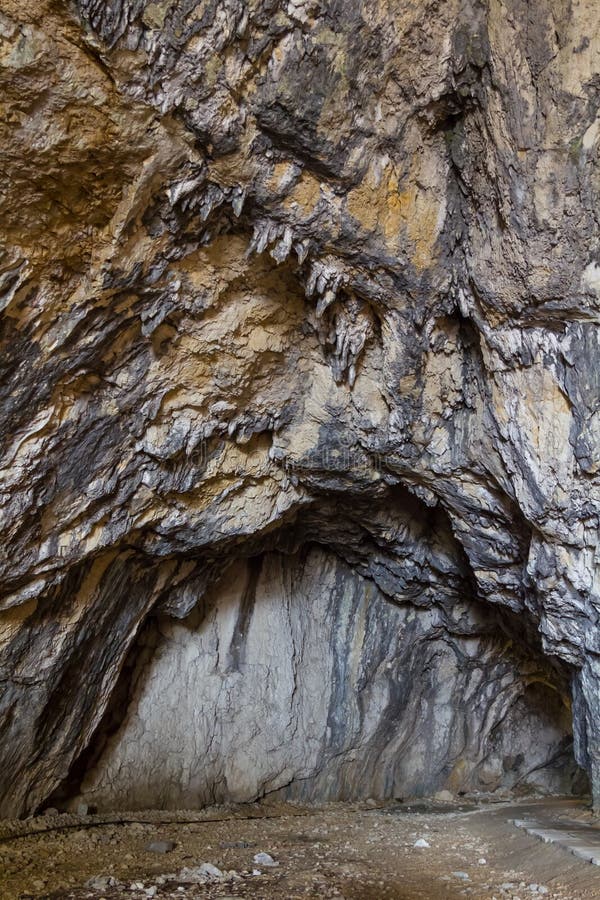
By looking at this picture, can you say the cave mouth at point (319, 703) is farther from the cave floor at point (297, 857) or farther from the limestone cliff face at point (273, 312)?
the cave floor at point (297, 857)

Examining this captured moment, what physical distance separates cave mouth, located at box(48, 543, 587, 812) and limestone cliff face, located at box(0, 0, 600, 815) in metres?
0.27

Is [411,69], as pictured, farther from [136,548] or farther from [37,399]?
[136,548]

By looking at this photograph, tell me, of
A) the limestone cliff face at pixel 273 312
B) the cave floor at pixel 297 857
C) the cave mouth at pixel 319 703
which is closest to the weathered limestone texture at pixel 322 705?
the cave mouth at pixel 319 703

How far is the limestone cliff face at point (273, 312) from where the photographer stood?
505cm

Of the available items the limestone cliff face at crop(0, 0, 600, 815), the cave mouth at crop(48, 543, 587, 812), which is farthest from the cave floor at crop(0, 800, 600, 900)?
the limestone cliff face at crop(0, 0, 600, 815)

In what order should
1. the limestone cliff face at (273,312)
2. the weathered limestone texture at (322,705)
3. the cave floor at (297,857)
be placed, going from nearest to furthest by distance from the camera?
the cave floor at (297,857)
the limestone cliff face at (273,312)
the weathered limestone texture at (322,705)

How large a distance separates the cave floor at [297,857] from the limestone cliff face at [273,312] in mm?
1168

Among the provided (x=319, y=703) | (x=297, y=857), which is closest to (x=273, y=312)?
(x=297, y=857)

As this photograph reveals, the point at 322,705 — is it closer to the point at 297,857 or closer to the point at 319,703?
the point at 319,703

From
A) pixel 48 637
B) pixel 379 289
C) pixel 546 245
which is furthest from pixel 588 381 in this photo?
pixel 48 637

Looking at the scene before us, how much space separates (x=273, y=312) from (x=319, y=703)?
6857mm

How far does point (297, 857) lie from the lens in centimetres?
595

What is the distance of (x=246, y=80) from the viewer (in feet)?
16.9

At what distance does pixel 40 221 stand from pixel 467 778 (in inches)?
457
